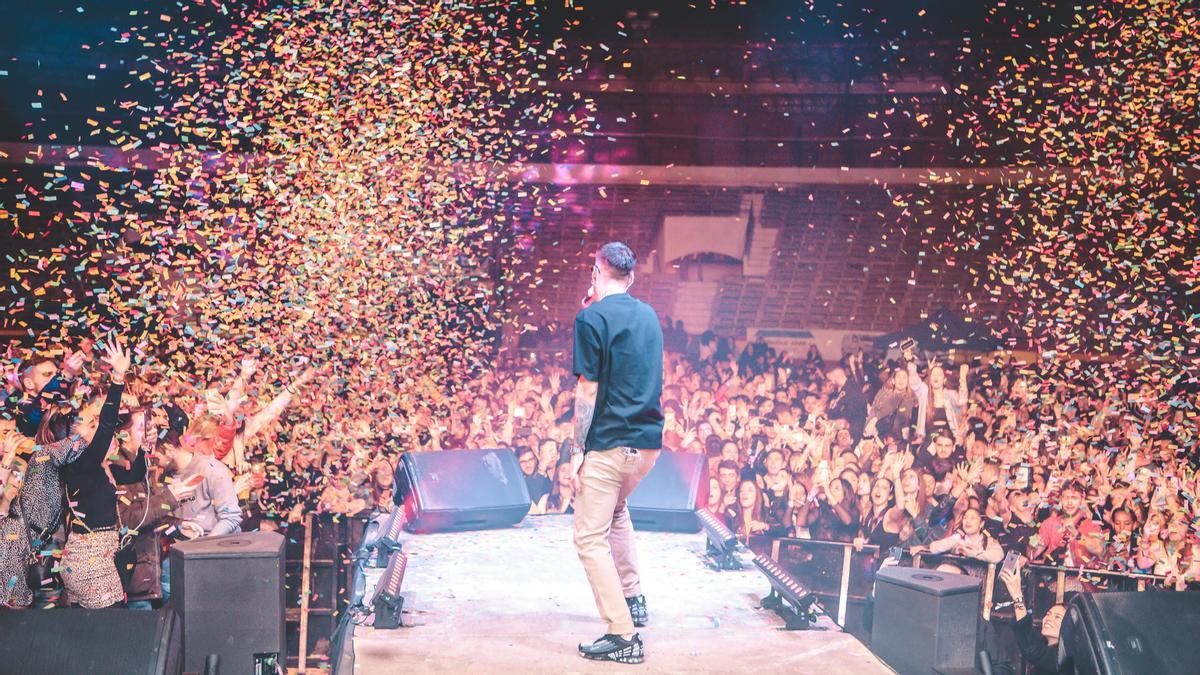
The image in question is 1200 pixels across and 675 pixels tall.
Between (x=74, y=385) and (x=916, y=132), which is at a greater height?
(x=916, y=132)

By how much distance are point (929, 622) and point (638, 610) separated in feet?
3.19

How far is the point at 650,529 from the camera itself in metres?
5.22

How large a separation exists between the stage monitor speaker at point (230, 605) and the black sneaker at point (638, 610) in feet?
3.82

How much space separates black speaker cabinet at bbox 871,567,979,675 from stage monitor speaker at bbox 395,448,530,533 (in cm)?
208

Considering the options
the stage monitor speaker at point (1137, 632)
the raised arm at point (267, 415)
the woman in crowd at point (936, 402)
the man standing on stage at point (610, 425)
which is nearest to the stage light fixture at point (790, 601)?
the man standing on stage at point (610, 425)

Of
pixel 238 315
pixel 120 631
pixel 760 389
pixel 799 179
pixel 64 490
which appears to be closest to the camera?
pixel 120 631

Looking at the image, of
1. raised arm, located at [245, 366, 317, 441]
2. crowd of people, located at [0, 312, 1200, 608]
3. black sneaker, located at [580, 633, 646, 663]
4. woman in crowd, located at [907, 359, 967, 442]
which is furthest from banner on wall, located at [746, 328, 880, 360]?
black sneaker, located at [580, 633, 646, 663]

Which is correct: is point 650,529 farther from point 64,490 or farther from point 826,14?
point 826,14

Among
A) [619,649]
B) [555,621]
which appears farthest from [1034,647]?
[619,649]

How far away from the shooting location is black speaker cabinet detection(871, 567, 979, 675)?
3361 mm

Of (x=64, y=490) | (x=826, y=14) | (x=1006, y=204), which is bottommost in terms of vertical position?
(x=64, y=490)

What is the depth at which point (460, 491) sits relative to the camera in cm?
494

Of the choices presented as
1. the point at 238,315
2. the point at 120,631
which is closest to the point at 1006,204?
the point at 238,315

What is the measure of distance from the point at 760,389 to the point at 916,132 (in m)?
2.56
